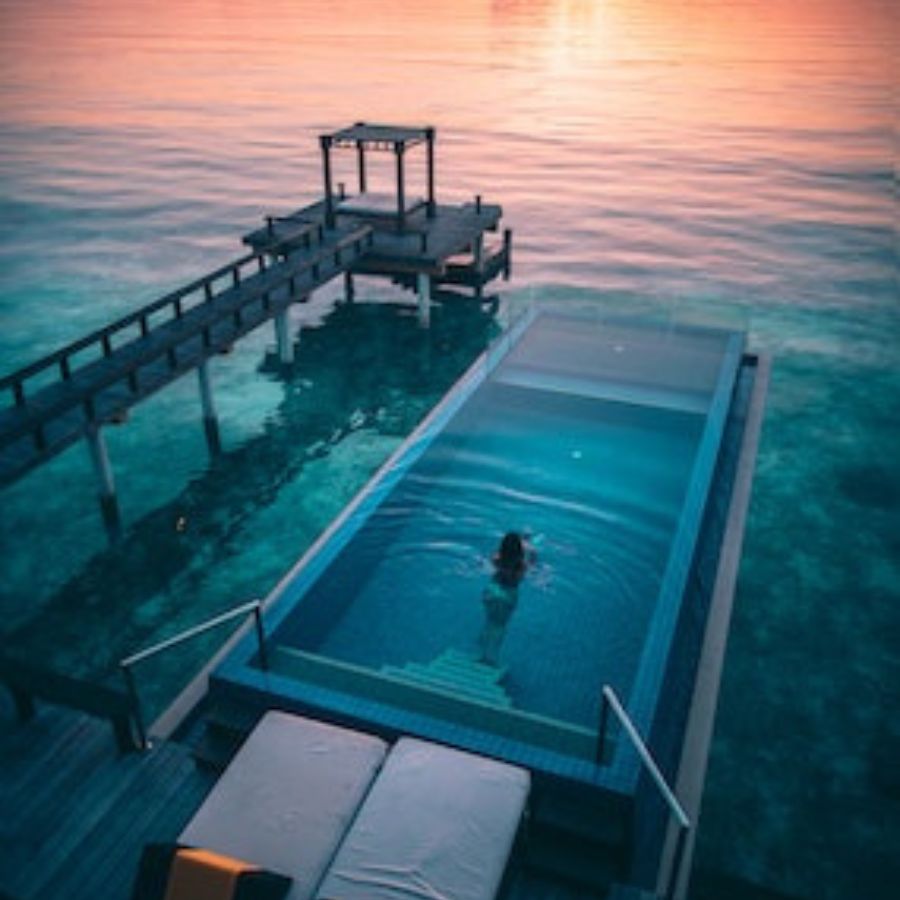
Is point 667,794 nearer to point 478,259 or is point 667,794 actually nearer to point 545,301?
point 545,301

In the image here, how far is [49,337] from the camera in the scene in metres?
26.2

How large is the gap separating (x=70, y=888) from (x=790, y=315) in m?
28.0

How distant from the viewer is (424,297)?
26.2 meters

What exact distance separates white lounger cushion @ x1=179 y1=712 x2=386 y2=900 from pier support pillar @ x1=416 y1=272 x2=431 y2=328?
61.7 feet

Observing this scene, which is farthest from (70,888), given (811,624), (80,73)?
(80,73)

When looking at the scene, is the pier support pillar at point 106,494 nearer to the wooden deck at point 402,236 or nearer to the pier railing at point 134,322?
the pier railing at point 134,322

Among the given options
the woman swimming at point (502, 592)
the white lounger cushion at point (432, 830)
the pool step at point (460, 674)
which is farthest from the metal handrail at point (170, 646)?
the woman swimming at point (502, 592)

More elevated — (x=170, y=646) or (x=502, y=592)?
(x=170, y=646)

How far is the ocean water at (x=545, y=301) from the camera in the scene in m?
12.5

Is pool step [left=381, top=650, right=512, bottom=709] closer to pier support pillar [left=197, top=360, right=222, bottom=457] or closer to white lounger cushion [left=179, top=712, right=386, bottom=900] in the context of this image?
white lounger cushion [left=179, top=712, right=386, bottom=900]

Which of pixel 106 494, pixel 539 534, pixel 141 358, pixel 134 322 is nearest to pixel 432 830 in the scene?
pixel 539 534

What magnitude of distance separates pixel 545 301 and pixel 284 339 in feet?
24.1

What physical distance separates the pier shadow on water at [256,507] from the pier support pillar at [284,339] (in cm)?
37

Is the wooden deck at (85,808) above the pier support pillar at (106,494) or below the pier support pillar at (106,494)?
above
